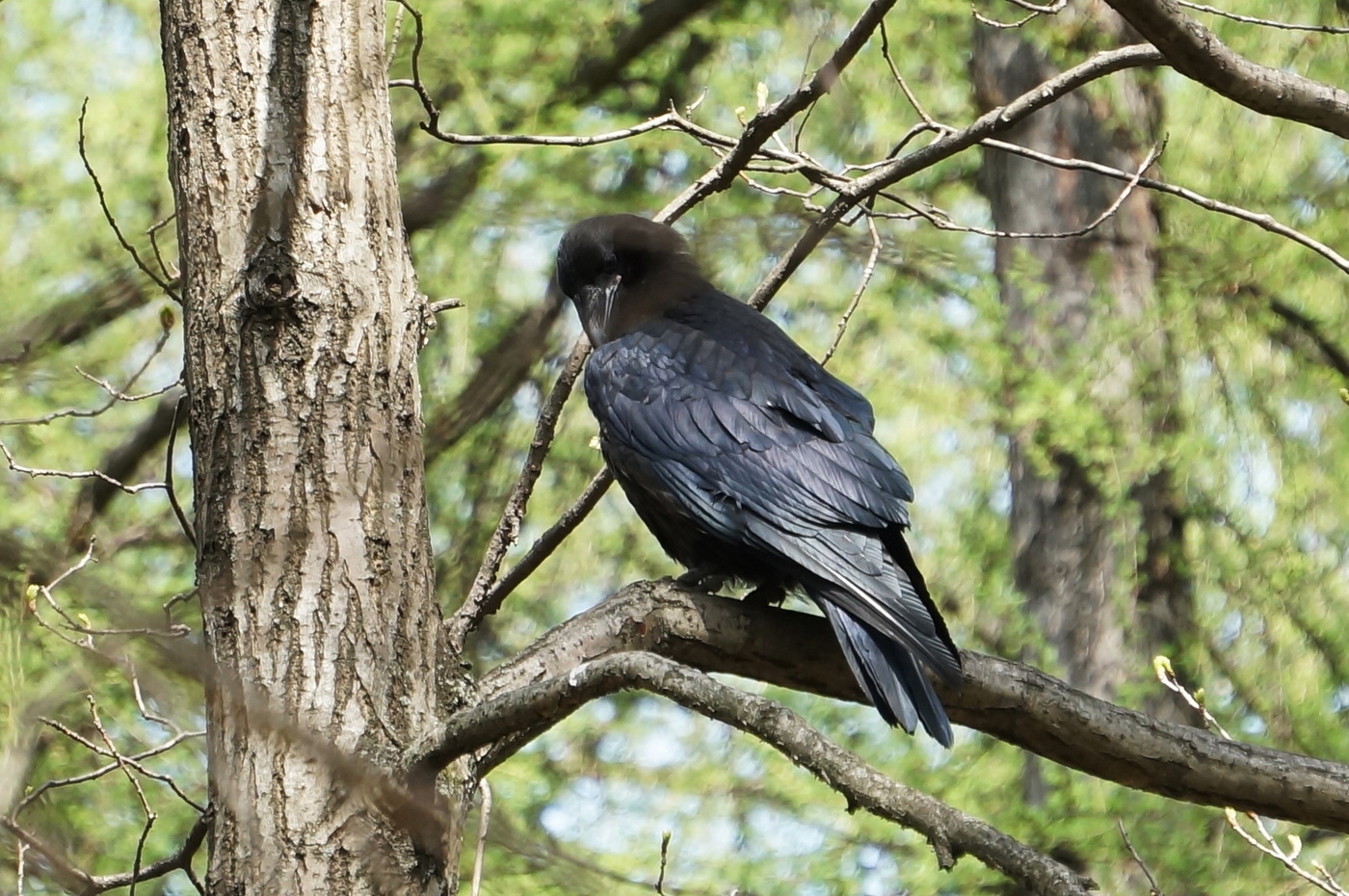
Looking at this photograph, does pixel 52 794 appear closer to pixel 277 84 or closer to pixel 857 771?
pixel 277 84

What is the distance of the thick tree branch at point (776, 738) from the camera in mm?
1686

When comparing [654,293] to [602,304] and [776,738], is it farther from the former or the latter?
[776,738]

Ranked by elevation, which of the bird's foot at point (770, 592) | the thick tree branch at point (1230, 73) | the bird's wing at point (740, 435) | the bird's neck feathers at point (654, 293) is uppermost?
the bird's neck feathers at point (654, 293)

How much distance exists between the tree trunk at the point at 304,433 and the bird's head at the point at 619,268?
1561 millimetres

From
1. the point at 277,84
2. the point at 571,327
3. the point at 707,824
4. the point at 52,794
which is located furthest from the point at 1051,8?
the point at 707,824

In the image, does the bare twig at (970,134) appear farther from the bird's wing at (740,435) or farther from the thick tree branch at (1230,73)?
the bird's wing at (740,435)

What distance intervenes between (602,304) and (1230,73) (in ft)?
7.36

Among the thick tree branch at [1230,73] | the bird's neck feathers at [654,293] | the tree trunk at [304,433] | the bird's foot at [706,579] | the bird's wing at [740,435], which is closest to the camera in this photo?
the tree trunk at [304,433]

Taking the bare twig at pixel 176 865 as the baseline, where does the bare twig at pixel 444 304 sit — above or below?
above

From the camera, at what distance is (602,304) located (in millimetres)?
4523

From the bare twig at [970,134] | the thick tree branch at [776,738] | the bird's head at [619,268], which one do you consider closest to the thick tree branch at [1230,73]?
the bare twig at [970,134]

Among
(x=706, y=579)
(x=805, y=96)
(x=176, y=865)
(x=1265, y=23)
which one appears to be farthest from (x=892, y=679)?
(x=1265, y=23)

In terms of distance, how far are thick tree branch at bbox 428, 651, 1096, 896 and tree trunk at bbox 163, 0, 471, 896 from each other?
267 mm

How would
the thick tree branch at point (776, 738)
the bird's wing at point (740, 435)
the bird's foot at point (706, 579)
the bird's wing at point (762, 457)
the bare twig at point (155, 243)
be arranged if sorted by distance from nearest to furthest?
the thick tree branch at point (776, 738) → the bare twig at point (155, 243) → the bird's wing at point (762, 457) → the bird's wing at point (740, 435) → the bird's foot at point (706, 579)
